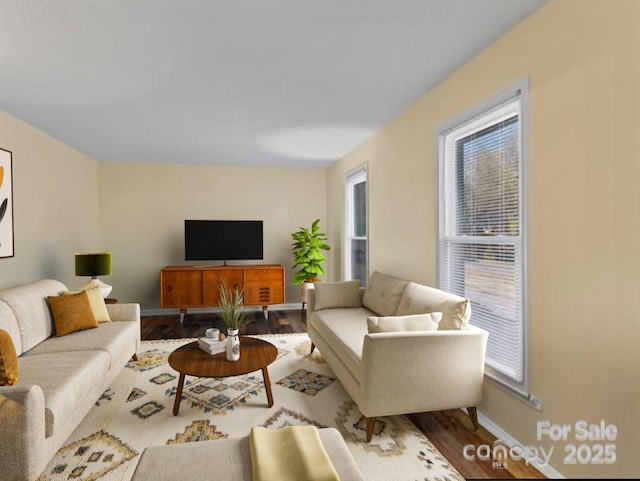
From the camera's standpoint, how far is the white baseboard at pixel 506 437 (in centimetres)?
196

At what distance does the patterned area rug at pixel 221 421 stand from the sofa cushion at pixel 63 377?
10.1 inches

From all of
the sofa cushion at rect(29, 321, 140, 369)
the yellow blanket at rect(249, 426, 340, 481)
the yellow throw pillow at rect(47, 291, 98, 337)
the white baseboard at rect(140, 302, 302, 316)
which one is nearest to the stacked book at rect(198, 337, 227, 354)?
the sofa cushion at rect(29, 321, 140, 369)

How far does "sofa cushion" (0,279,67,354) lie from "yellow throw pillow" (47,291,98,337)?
0.07 m

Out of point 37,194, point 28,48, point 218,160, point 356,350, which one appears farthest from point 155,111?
point 356,350

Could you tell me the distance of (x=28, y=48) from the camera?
2320mm

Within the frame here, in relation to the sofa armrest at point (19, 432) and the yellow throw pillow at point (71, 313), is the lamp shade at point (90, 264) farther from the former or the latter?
the sofa armrest at point (19, 432)

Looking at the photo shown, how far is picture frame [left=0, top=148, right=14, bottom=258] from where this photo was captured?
3.31m

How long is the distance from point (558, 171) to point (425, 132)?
1538mm

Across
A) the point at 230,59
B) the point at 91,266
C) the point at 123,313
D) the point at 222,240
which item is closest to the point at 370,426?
the point at 230,59

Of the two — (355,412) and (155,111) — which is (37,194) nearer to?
(155,111)

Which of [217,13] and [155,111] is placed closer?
[217,13]

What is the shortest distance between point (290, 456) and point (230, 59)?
239cm

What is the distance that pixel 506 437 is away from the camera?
2271mm

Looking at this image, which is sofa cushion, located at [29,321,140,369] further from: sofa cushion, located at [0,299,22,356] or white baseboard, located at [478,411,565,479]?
white baseboard, located at [478,411,565,479]
